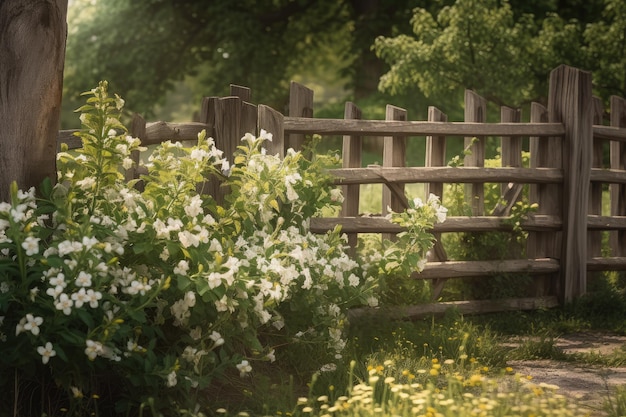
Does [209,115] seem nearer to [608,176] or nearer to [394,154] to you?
[394,154]

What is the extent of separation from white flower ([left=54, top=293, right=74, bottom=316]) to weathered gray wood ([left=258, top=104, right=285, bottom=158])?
266 cm

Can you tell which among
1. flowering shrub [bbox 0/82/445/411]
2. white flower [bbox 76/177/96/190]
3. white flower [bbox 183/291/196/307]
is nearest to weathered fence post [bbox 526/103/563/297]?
flowering shrub [bbox 0/82/445/411]

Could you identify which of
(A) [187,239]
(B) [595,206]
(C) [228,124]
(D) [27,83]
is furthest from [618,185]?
(D) [27,83]

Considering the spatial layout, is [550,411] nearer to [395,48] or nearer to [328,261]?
[328,261]

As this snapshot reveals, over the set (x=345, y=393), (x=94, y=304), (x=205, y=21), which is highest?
(x=205, y=21)

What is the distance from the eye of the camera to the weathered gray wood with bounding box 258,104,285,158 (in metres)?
6.20

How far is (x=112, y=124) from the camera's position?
176 inches

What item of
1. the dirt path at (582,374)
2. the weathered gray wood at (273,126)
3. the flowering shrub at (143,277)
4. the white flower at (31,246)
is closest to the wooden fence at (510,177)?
the weathered gray wood at (273,126)

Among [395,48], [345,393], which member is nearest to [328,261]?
[345,393]

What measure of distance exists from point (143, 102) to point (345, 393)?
16234mm

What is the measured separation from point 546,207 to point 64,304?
5232 millimetres

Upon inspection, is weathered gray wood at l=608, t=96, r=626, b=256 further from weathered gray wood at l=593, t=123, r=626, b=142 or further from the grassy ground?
the grassy ground

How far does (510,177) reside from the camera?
7648 mm

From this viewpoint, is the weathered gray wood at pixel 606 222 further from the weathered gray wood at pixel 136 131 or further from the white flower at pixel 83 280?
the white flower at pixel 83 280
